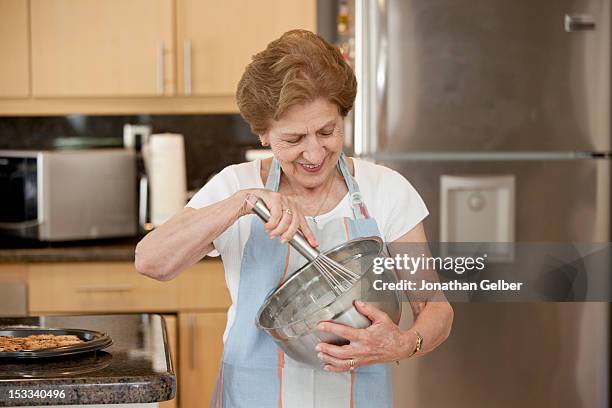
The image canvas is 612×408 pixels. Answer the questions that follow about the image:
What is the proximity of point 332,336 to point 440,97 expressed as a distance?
100cm

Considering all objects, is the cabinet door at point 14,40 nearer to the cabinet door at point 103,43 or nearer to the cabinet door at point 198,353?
the cabinet door at point 103,43

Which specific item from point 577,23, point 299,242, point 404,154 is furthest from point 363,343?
point 577,23

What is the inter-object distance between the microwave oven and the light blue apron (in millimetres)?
1250

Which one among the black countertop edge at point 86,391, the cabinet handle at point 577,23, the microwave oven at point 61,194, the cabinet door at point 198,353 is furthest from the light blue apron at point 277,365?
the microwave oven at point 61,194

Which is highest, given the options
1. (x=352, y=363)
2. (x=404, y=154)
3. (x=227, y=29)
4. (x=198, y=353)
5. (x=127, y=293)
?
(x=227, y=29)

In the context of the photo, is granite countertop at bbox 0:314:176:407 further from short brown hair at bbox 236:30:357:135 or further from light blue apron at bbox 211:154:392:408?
short brown hair at bbox 236:30:357:135

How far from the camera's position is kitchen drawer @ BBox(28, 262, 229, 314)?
242 centimetres

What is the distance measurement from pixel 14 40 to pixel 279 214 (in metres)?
1.68

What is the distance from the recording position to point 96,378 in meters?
1.12

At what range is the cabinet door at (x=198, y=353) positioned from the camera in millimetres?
2430

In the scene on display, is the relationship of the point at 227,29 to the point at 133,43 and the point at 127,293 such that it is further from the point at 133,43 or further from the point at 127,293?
the point at 127,293

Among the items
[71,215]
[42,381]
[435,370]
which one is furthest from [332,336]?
[71,215]

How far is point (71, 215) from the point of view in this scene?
8.31 feet

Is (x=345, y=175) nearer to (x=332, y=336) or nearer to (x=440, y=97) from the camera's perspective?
(x=332, y=336)
